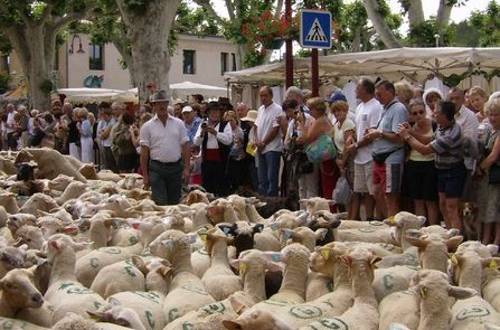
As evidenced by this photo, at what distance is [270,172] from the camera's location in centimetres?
1120

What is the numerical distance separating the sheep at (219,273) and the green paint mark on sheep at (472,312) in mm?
1477

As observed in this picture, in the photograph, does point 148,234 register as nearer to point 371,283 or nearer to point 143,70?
point 371,283

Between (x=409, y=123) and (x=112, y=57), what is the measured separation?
47.4m

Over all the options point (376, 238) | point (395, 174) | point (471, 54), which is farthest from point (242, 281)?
point (471, 54)

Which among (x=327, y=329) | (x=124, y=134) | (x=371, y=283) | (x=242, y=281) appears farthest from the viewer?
(x=124, y=134)

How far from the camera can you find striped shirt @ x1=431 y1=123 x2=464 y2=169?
8.26m

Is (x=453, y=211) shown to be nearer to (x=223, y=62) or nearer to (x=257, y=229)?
(x=257, y=229)

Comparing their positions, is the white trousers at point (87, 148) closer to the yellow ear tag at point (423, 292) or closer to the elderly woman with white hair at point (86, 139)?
the elderly woman with white hair at point (86, 139)

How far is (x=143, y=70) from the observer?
59.3 ft

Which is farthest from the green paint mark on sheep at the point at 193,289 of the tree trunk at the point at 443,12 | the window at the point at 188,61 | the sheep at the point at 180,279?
the window at the point at 188,61

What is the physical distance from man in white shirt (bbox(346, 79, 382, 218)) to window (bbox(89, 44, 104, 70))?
150 feet

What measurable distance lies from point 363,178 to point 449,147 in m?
1.41

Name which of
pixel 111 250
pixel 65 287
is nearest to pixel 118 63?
pixel 111 250

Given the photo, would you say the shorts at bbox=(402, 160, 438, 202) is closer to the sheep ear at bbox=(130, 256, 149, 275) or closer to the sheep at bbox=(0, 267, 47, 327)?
the sheep ear at bbox=(130, 256, 149, 275)
